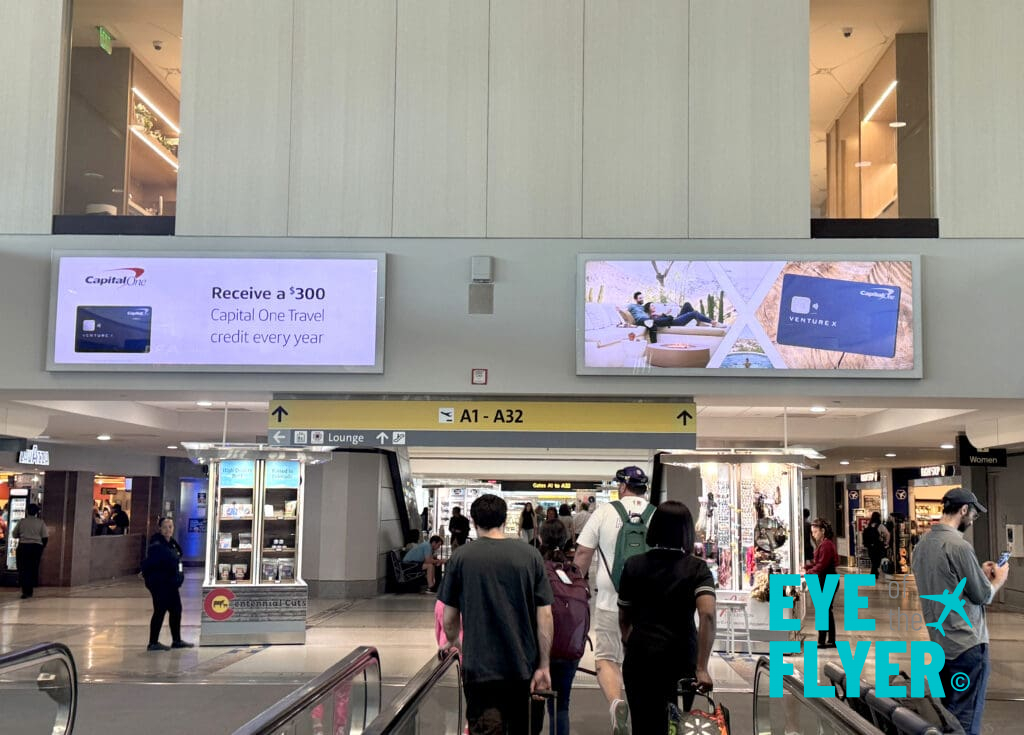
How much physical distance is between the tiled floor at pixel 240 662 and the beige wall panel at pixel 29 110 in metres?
4.31

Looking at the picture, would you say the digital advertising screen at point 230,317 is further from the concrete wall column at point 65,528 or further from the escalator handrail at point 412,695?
the concrete wall column at point 65,528

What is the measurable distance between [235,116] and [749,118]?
4666 millimetres

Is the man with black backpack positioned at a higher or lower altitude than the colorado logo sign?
higher

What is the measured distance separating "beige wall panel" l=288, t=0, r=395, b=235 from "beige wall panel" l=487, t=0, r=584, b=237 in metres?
0.97

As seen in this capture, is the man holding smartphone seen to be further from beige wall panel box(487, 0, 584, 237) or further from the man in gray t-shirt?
beige wall panel box(487, 0, 584, 237)

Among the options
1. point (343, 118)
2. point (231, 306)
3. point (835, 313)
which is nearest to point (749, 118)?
point (835, 313)

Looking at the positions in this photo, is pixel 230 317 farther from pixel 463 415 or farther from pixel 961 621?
pixel 961 621

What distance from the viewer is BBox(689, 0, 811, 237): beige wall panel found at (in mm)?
8844

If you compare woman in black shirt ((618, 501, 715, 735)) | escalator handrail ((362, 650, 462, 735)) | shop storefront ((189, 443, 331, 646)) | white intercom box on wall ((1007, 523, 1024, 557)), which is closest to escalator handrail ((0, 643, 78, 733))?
escalator handrail ((362, 650, 462, 735))

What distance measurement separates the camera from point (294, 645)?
1123cm

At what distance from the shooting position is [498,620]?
187 inches

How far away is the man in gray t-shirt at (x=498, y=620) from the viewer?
4746 mm

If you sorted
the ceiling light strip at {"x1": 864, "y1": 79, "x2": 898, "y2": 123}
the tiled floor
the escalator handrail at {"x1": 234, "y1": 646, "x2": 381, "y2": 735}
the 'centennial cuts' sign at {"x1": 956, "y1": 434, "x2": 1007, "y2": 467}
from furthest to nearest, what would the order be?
the 'centennial cuts' sign at {"x1": 956, "y1": 434, "x2": 1007, "y2": 467}, the ceiling light strip at {"x1": 864, "y1": 79, "x2": 898, "y2": 123}, the tiled floor, the escalator handrail at {"x1": 234, "y1": 646, "x2": 381, "y2": 735}

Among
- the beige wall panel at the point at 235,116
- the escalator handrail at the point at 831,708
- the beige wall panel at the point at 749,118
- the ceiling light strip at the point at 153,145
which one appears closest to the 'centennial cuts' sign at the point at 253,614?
the beige wall panel at the point at 235,116
